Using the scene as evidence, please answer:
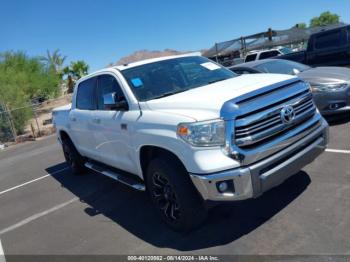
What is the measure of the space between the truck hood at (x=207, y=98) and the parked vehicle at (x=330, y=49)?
7.74 meters

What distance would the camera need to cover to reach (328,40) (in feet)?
37.8

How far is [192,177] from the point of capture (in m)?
3.70

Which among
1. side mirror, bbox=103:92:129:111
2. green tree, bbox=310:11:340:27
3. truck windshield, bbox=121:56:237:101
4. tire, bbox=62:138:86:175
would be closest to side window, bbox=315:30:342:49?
truck windshield, bbox=121:56:237:101

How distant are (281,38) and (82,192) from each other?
26.7 m

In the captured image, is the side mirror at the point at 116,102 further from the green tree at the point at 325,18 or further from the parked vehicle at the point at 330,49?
the green tree at the point at 325,18

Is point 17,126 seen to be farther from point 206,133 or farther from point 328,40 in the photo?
point 206,133

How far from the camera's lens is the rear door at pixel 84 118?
607cm

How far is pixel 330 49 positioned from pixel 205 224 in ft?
29.7

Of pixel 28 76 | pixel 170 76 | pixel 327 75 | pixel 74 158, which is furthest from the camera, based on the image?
pixel 28 76

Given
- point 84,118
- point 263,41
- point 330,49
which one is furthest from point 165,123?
point 263,41

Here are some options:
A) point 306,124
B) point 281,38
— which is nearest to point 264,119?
point 306,124

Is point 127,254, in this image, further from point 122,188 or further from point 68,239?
point 122,188

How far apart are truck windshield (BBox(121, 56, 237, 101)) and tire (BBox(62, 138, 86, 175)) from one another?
2.99 m

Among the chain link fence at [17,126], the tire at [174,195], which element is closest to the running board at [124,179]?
→ the tire at [174,195]
